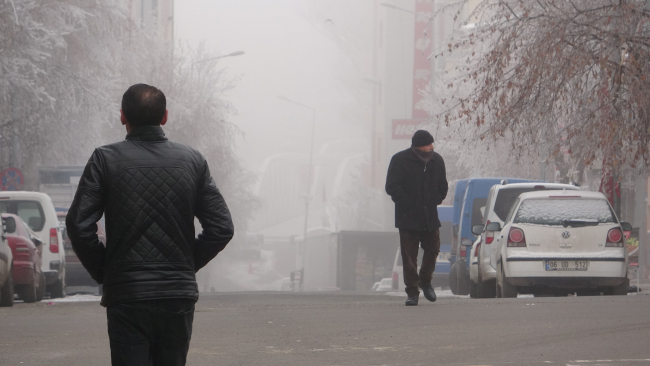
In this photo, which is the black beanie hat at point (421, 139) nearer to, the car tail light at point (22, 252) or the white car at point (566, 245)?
the white car at point (566, 245)

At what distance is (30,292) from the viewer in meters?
17.9

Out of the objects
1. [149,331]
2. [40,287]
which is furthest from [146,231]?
[40,287]

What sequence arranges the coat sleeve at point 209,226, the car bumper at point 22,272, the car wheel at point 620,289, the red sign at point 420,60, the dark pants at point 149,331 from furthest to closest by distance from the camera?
the red sign at point 420,60
the car bumper at point 22,272
the car wheel at point 620,289
the coat sleeve at point 209,226
the dark pants at point 149,331

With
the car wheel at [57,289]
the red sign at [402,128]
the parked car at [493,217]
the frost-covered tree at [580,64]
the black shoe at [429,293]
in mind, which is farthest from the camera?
the red sign at [402,128]

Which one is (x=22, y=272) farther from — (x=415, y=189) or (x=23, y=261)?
(x=415, y=189)

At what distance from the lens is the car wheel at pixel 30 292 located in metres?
17.9

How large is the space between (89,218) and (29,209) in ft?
56.9

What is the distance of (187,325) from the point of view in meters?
4.91

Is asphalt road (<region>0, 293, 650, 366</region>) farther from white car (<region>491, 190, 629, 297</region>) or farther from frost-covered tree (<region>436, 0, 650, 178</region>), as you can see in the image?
frost-covered tree (<region>436, 0, 650, 178</region>)

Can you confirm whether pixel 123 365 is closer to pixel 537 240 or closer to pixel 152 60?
pixel 537 240

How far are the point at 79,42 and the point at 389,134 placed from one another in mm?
70840

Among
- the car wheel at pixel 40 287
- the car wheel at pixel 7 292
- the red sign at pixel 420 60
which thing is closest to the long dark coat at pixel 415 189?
the car wheel at pixel 7 292

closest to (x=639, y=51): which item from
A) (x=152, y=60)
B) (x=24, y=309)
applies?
(x=24, y=309)

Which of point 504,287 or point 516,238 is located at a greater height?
point 516,238
